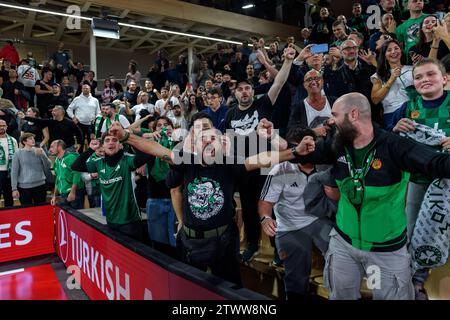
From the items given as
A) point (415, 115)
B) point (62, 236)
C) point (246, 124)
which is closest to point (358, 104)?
point (415, 115)

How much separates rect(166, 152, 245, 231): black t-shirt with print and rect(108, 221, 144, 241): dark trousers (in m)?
1.28

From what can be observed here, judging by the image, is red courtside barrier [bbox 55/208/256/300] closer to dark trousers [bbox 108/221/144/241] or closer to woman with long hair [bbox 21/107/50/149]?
dark trousers [bbox 108/221/144/241]

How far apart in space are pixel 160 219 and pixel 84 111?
5.42 metres

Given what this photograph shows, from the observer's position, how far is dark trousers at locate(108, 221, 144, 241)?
3.79 metres

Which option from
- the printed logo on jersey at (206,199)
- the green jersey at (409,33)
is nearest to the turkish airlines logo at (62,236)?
the printed logo on jersey at (206,199)

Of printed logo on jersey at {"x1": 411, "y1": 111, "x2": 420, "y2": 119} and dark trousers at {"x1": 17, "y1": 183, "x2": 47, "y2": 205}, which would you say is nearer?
printed logo on jersey at {"x1": 411, "y1": 111, "x2": 420, "y2": 119}

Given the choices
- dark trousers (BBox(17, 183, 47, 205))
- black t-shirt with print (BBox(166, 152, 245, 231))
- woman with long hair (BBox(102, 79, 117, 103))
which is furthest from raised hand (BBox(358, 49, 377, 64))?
woman with long hair (BBox(102, 79, 117, 103))

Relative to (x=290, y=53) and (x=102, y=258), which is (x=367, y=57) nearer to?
(x=290, y=53)

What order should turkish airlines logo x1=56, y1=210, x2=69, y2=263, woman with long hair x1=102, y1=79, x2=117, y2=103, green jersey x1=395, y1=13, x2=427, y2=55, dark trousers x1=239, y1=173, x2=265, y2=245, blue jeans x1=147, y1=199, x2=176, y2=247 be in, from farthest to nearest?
woman with long hair x1=102, y1=79, x2=117, y2=103
turkish airlines logo x1=56, y1=210, x2=69, y2=263
green jersey x1=395, y1=13, x2=427, y2=55
blue jeans x1=147, y1=199, x2=176, y2=247
dark trousers x1=239, y1=173, x2=265, y2=245

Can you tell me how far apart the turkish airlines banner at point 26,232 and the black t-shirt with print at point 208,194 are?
11.4 ft

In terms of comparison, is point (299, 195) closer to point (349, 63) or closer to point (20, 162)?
point (349, 63)

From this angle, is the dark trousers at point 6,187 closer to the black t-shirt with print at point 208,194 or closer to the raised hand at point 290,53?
the black t-shirt with print at point 208,194

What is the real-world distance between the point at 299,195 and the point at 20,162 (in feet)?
17.2
